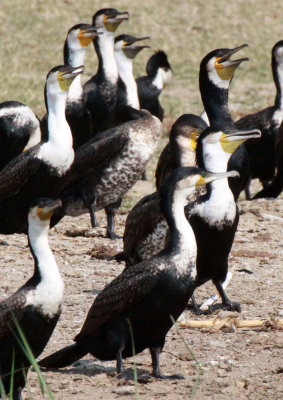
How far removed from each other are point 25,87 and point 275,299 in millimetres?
8361

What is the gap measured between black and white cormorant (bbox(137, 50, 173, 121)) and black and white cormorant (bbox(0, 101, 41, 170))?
9.97ft

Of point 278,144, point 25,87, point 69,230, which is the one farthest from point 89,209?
point 25,87

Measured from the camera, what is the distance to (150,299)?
16.1ft

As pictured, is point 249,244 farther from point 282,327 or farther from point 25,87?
point 25,87

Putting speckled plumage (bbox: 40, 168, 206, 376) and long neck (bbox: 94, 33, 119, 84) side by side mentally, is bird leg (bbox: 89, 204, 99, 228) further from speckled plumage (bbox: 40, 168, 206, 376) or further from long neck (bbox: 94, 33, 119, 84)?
speckled plumage (bbox: 40, 168, 206, 376)

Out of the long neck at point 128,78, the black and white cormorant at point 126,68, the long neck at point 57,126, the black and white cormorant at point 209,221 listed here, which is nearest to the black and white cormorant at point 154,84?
the black and white cormorant at point 126,68

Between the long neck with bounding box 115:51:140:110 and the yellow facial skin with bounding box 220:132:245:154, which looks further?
the long neck with bounding box 115:51:140:110

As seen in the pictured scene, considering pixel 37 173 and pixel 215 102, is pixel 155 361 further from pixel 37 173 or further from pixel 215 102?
pixel 215 102

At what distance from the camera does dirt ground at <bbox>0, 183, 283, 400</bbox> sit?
4.89 m

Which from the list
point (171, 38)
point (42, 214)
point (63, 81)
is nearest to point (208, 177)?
point (42, 214)

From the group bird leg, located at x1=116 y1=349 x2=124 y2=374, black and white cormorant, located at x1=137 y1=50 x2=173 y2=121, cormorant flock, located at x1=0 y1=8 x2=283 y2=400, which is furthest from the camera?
black and white cormorant, located at x1=137 y1=50 x2=173 y2=121

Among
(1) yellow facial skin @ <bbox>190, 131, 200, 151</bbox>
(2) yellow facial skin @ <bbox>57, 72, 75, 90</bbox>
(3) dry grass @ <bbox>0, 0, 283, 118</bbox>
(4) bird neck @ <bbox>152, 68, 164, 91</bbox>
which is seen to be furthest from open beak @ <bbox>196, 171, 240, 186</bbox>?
(3) dry grass @ <bbox>0, 0, 283, 118</bbox>

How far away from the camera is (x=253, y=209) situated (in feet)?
29.7

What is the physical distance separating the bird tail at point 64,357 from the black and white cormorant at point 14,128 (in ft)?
12.9
